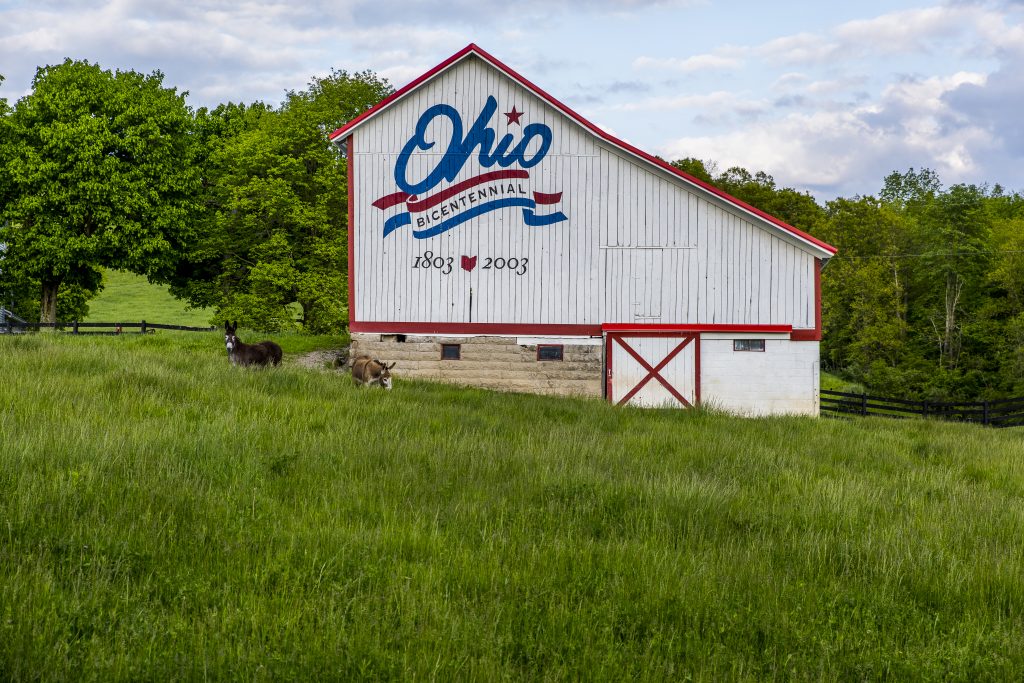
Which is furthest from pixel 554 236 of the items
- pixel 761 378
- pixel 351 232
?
pixel 761 378

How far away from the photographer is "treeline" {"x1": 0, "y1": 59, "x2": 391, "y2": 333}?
35.0m

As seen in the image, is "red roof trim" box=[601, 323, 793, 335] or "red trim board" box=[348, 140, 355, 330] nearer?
"red roof trim" box=[601, 323, 793, 335]

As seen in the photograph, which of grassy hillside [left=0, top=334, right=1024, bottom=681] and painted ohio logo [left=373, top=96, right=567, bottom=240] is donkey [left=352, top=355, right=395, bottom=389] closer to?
painted ohio logo [left=373, top=96, right=567, bottom=240]

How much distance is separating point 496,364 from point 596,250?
4.13 m

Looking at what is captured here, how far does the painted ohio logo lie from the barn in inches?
1.5

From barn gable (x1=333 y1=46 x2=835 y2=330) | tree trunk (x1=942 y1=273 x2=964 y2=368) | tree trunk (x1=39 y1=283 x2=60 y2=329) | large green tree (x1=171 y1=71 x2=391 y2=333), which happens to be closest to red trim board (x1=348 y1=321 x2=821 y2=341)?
barn gable (x1=333 y1=46 x2=835 y2=330)

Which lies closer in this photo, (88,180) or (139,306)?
(88,180)

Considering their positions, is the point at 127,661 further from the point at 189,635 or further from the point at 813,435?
the point at 813,435

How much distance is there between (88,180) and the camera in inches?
1377

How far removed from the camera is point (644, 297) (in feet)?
73.1

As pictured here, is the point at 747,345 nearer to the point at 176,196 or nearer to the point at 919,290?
the point at 176,196

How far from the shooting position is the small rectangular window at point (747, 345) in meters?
22.4

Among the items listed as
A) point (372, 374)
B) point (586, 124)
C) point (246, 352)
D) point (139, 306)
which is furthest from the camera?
point (139, 306)

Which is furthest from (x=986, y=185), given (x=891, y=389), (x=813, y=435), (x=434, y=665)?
(x=434, y=665)
